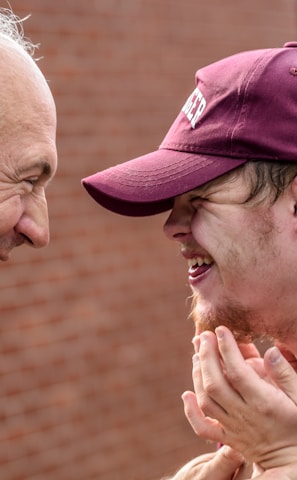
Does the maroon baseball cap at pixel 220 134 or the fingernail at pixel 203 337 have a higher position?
the maroon baseball cap at pixel 220 134

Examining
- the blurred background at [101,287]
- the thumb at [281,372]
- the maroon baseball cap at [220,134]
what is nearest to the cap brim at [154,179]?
the maroon baseball cap at [220,134]

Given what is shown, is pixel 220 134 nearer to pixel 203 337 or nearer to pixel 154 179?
pixel 154 179

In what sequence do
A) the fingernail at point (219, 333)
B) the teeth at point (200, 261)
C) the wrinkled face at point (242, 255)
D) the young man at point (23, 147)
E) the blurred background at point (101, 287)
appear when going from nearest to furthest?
the young man at point (23, 147), the fingernail at point (219, 333), the wrinkled face at point (242, 255), the teeth at point (200, 261), the blurred background at point (101, 287)

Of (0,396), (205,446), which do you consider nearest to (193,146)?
(0,396)

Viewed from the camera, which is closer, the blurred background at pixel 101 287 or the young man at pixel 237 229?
the young man at pixel 237 229

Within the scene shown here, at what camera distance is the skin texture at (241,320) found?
2607 mm

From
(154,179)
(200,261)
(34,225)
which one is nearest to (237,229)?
Result: (200,261)

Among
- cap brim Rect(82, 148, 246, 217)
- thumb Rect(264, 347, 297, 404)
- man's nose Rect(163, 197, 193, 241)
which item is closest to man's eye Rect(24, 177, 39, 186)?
cap brim Rect(82, 148, 246, 217)

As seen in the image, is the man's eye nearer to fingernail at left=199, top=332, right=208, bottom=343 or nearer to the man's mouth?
the man's mouth

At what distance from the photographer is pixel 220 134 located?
9.08 feet

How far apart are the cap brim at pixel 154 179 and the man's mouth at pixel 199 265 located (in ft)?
0.63

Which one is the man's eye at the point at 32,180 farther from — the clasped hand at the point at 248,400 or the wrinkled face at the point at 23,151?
the clasped hand at the point at 248,400

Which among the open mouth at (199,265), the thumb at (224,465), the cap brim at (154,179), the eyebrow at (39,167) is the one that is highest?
the eyebrow at (39,167)

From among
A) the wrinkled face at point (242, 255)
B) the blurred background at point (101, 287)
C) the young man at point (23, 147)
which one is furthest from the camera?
the blurred background at point (101, 287)
